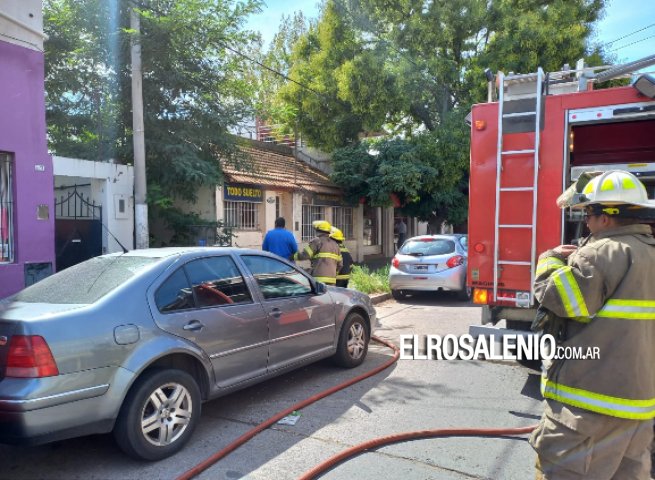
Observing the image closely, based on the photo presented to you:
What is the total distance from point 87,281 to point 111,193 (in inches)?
218

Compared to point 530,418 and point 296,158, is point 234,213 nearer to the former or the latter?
point 296,158

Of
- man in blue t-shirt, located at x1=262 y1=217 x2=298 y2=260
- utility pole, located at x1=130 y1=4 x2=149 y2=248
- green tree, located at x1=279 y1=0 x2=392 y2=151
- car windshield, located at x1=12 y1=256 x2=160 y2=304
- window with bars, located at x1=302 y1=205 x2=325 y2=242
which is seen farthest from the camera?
window with bars, located at x1=302 y1=205 x2=325 y2=242

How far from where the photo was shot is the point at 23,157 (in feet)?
22.4

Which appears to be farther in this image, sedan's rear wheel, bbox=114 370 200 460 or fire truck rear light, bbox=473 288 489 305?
fire truck rear light, bbox=473 288 489 305

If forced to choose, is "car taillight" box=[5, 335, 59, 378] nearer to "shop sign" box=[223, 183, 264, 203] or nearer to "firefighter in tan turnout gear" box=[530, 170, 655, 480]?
"firefighter in tan turnout gear" box=[530, 170, 655, 480]

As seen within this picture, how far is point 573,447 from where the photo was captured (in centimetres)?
218

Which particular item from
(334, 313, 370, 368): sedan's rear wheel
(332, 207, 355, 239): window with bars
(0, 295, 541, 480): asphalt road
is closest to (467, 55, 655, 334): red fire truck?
(0, 295, 541, 480): asphalt road

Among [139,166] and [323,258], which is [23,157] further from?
[323,258]

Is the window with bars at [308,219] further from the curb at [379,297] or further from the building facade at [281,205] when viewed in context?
the curb at [379,297]

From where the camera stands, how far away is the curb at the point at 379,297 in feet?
32.7

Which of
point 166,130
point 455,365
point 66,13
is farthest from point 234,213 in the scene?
point 455,365

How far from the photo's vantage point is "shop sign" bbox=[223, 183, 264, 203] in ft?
42.7

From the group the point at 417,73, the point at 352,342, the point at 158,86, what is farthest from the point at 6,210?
the point at 417,73

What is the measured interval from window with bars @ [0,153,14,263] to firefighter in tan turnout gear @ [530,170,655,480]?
689 centimetres
